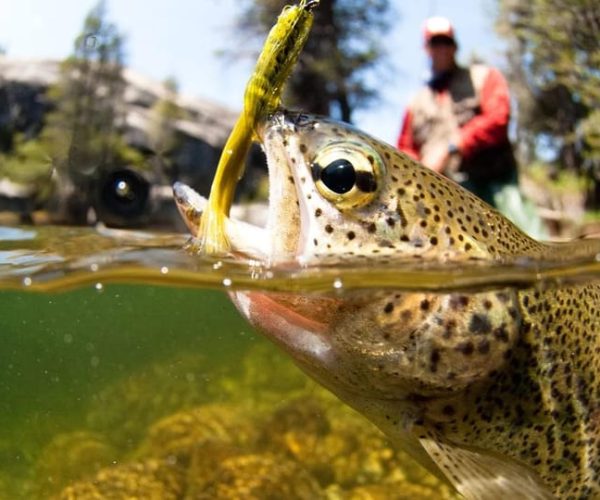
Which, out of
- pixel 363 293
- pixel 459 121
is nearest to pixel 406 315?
pixel 363 293

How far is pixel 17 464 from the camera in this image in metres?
5.02

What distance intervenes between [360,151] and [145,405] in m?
4.59

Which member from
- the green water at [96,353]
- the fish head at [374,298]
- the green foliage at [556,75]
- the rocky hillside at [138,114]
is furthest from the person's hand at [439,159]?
the green foliage at [556,75]

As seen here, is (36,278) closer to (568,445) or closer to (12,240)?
(12,240)

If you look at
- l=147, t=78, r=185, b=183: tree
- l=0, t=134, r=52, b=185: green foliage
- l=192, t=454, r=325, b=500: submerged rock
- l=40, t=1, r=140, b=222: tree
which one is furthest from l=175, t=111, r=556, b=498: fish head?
l=147, t=78, r=185, b=183: tree

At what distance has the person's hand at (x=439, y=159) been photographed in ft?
23.5

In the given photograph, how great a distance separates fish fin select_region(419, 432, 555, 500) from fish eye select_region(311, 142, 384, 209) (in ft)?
2.64

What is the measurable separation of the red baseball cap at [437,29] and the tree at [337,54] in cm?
1297

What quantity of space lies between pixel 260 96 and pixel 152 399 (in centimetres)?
461

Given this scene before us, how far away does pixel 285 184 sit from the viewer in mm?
2512

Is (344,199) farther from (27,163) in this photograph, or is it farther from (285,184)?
(27,163)

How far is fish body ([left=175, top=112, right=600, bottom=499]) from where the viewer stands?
2520 millimetres

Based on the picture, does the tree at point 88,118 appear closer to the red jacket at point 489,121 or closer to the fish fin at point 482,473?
the red jacket at point 489,121

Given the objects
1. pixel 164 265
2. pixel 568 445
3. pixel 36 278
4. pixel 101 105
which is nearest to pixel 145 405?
pixel 36 278
